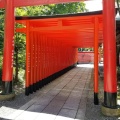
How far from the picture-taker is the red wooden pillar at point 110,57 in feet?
17.6

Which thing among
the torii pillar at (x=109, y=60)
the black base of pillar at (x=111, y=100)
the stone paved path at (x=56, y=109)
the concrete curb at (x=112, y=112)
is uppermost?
the torii pillar at (x=109, y=60)

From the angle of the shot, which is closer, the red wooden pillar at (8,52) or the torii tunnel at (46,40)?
the torii tunnel at (46,40)

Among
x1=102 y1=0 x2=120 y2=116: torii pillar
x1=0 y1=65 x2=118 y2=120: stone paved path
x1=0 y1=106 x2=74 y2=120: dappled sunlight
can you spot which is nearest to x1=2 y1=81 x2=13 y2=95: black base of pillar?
x1=0 y1=65 x2=118 y2=120: stone paved path

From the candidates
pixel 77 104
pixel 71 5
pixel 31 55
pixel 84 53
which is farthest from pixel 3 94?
pixel 84 53

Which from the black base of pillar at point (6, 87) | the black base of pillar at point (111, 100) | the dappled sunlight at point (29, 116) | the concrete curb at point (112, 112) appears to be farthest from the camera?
the black base of pillar at point (6, 87)

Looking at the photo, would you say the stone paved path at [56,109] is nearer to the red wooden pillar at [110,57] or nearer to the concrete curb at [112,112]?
the concrete curb at [112,112]

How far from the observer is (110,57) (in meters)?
5.41

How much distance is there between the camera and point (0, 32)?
8742mm

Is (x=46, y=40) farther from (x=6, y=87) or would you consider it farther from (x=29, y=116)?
(x=29, y=116)

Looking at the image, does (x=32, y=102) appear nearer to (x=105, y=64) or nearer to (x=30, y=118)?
(x=30, y=118)

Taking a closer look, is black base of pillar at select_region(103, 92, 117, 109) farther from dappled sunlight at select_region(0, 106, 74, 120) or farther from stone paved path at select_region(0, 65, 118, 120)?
dappled sunlight at select_region(0, 106, 74, 120)

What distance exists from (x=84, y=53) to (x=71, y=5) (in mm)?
10649

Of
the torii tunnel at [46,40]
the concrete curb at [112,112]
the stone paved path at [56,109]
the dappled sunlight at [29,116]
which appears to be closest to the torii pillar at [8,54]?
the torii tunnel at [46,40]

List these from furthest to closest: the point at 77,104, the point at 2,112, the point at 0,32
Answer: the point at 0,32 → the point at 77,104 → the point at 2,112
